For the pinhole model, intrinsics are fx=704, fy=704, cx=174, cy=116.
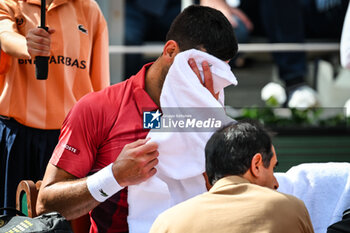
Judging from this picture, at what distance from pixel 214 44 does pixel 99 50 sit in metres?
0.96

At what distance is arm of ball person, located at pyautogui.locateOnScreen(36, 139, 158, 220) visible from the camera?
8.68ft

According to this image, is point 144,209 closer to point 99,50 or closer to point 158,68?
point 158,68

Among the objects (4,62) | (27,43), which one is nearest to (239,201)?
(27,43)

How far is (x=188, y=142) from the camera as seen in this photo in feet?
9.20

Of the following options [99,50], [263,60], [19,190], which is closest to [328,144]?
[263,60]

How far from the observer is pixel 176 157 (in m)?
2.76

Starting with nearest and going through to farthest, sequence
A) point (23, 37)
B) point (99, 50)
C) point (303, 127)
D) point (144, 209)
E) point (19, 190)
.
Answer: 1. point (144, 209)
2. point (19, 190)
3. point (23, 37)
4. point (99, 50)
5. point (303, 127)

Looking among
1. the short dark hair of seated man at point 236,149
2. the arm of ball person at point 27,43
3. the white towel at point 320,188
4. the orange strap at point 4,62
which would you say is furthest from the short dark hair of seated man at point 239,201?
the orange strap at point 4,62

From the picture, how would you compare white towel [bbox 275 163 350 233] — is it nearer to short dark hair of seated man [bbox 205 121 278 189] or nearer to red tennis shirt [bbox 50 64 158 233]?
short dark hair of seated man [bbox 205 121 278 189]

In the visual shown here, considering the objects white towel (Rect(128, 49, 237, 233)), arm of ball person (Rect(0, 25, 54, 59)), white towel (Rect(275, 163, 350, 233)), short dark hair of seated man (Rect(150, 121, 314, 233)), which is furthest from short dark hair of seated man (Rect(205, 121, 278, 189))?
arm of ball person (Rect(0, 25, 54, 59))

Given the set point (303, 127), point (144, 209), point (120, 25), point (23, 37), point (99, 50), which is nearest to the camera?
point (144, 209)

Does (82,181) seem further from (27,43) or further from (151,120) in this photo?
(27,43)

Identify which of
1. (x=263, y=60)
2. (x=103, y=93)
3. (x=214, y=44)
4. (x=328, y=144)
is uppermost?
(x=214, y=44)

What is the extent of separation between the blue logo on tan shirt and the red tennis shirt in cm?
2
